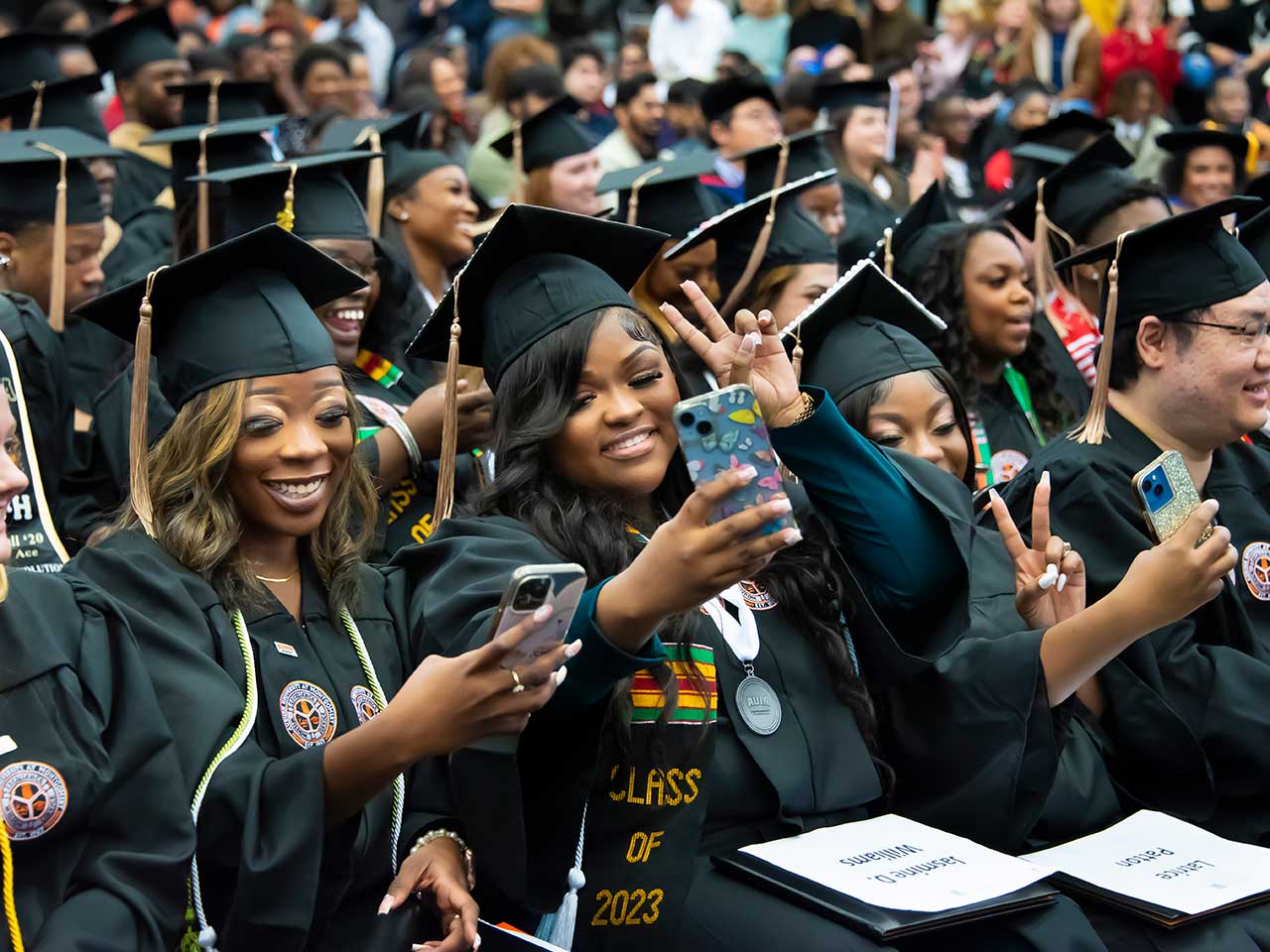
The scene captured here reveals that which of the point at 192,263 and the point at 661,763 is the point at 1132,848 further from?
the point at 192,263

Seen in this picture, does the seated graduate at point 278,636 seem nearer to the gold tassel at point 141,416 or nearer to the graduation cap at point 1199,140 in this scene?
the gold tassel at point 141,416

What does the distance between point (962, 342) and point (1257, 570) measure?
1741 millimetres

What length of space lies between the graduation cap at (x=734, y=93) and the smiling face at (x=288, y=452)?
21.8 feet

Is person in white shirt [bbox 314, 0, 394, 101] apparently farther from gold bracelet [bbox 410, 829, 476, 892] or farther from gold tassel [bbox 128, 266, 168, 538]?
gold bracelet [bbox 410, 829, 476, 892]

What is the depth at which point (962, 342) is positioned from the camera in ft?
19.0

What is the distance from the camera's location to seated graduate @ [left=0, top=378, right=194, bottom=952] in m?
2.49

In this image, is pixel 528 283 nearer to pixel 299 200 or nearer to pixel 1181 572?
pixel 1181 572

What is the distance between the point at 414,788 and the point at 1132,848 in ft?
5.50

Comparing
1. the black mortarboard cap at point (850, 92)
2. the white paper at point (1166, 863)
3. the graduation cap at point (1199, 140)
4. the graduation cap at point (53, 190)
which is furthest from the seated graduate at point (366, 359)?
the graduation cap at point (1199, 140)

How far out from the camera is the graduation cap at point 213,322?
3.13 m

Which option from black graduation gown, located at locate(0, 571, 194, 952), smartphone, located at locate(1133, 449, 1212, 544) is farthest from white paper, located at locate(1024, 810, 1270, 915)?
black graduation gown, located at locate(0, 571, 194, 952)

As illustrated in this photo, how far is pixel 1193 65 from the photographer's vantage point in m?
12.5

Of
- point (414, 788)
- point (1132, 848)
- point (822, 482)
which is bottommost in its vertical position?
point (1132, 848)

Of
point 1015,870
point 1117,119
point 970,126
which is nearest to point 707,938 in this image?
point 1015,870
